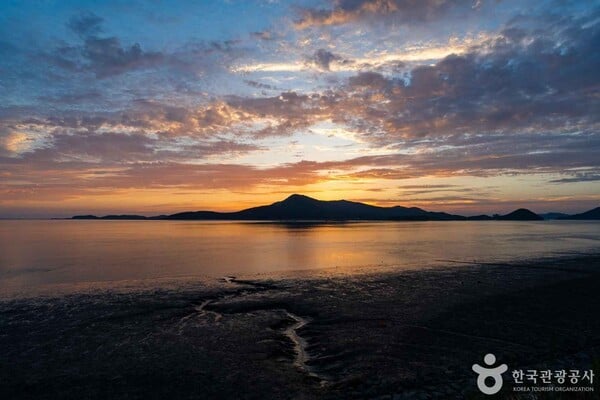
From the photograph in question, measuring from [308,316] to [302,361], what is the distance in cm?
722

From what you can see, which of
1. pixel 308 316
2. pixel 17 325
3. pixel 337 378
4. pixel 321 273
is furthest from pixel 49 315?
pixel 321 273

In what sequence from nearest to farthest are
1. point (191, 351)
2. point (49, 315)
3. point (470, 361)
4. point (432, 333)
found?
point (470, 361)
point (191, 351)
point (432, 333)
point (49, 315)

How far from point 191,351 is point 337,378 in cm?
656

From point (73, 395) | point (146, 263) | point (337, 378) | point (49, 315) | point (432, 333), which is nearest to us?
point (73, 395)

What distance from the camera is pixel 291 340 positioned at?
19.4m

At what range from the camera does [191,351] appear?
17.5m

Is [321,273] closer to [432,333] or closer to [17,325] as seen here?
[432,333]

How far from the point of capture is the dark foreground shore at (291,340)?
14.1 metres

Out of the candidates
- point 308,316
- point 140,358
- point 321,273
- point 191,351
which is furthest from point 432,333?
point 321,273

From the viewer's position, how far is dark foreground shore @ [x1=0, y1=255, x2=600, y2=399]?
14148mm

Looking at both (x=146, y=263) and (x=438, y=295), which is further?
(x=146, y=263)

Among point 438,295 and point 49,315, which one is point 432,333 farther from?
point 49,315

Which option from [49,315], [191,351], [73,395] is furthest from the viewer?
[49,315]

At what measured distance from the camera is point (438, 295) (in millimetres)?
28781
